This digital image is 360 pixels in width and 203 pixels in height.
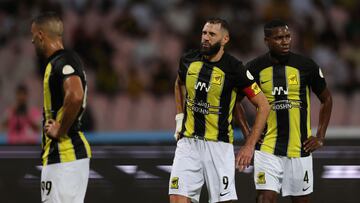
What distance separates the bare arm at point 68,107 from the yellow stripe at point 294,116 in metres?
2.04

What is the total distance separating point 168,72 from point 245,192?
5702mm

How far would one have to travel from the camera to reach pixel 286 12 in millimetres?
12664

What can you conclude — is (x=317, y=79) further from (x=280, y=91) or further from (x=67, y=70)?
(x=67, y=70)

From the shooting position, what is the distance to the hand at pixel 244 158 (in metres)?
5.50

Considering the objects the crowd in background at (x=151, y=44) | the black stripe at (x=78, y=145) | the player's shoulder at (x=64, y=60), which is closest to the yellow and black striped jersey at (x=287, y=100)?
the black stripe at (x=78, y=145)

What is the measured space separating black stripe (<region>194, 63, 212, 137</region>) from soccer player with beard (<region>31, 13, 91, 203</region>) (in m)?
1.07

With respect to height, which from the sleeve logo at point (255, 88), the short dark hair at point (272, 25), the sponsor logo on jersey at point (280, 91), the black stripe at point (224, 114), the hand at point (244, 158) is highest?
the short dark hair at point (272, 25)

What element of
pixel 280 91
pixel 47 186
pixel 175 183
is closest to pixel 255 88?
pixel 280 91

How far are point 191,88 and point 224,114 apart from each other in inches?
11.8

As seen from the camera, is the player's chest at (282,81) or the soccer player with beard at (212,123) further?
the player's chest at (282,81)

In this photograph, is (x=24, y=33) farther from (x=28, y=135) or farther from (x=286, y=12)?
(x=286, y=12)

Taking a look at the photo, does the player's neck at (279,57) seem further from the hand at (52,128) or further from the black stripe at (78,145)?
the hand at (52,128)

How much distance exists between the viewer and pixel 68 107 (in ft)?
15.6

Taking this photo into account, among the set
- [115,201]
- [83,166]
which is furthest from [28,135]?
[83,166]
